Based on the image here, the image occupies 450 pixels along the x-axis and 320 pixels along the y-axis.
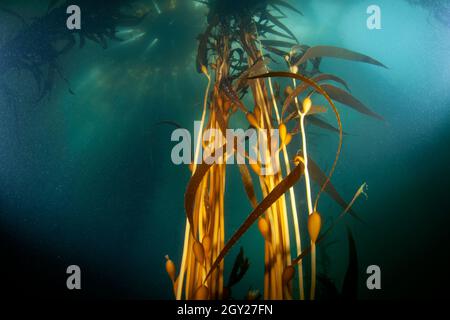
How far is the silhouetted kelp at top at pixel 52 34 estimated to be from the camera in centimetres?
110

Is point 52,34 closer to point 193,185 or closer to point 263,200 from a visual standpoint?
point 193,185

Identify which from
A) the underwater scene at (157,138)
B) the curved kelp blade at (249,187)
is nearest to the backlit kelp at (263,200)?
the curved kelp blade at (249,187)

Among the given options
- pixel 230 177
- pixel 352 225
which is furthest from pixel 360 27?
pixel 352 225

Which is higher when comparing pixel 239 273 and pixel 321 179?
pixel 321 179

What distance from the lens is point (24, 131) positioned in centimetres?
118

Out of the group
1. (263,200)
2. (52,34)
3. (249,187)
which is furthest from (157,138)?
(263,200)

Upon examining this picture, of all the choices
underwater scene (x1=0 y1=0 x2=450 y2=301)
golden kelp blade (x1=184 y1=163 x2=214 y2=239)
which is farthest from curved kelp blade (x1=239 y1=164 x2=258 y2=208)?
underwater scene (x1=0 y1=0 x2=450 y2=301)

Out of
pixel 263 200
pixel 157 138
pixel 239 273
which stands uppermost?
pixel 157 138

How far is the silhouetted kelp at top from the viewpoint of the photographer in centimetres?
110

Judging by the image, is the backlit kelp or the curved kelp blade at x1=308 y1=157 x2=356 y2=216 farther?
the curved kelp blade at x1=308 y1=157 x2=356 y2=216

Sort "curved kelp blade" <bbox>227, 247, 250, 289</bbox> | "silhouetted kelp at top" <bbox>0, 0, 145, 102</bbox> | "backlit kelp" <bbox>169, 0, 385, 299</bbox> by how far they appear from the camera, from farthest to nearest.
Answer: "silhouetted kelp at top" <bbox>0, 0, 145, 102</bbox> → "curved kelp blade" <bbox>227, 247, 250, 289</bbox> → "backlit kelp" <bbox>169, 0, 385, 299</bbox>

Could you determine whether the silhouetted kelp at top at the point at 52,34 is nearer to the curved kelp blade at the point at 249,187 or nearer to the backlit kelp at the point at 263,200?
the backlit kelp at the point at 263,200

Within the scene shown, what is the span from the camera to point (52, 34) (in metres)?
1.13

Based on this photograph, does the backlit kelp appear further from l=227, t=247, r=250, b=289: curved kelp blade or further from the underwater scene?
the underwater scene
